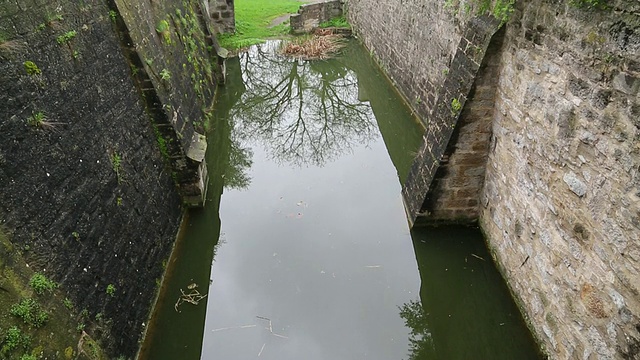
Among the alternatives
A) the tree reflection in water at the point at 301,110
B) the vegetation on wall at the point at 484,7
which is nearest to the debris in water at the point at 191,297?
the tree reflection in water at the point at 301,110

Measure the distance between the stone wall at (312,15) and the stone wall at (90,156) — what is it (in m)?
12.1

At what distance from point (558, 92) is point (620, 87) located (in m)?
0.93

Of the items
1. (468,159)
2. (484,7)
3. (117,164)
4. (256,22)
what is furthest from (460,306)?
(256,22)

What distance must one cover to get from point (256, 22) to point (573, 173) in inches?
703

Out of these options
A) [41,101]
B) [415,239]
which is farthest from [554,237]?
[41,101]

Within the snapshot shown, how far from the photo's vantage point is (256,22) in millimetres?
19625

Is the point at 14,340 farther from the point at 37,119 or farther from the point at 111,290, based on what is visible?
the point at 37,119

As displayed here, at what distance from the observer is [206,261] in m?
6.54

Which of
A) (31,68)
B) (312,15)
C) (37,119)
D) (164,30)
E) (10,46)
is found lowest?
(312,15)

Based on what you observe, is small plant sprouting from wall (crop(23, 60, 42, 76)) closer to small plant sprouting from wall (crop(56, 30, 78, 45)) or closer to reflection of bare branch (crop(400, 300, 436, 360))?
small plant sprouting from wall (crop(56, 30, 78, 45))

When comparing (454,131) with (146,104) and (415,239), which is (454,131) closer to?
(415,239)

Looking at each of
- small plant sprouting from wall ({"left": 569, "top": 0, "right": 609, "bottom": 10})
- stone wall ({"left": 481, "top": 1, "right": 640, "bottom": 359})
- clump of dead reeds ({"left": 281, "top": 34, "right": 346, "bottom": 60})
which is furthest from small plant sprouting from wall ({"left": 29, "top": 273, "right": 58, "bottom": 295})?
clump of dead reeds ({"left": 281, "top": 34, "right": 346, "bottom": 60})

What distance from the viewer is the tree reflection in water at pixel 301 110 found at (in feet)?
33.4

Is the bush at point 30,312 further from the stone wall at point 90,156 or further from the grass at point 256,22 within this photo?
the grass at point 256,22
